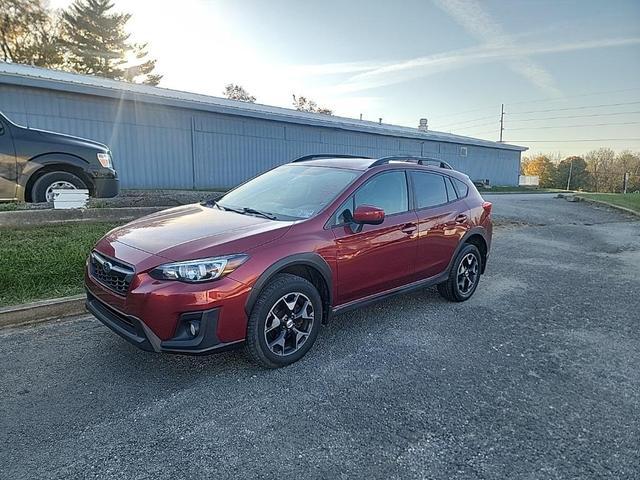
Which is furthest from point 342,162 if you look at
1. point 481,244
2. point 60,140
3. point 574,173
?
point 574,173

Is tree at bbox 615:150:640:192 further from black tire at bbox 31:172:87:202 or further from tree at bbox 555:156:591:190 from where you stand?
black tire at bbox 31:172:87:202

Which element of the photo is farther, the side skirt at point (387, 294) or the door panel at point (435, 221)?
the door panel at point (435, 221)

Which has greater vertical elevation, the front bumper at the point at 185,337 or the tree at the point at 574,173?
the tree at the point at 574,173

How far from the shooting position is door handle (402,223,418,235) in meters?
4.11

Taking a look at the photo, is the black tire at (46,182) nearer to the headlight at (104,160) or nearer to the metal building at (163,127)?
the headlight at (104,160)

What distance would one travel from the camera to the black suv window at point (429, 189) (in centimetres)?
446

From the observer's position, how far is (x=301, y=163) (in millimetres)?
4730

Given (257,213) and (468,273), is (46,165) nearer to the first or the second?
(257,213)

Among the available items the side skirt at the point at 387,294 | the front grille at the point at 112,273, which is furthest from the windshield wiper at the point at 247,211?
the front grille at the point at 112,273

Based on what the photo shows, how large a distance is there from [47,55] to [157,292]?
37.0 m

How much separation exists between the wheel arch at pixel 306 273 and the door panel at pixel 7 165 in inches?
231

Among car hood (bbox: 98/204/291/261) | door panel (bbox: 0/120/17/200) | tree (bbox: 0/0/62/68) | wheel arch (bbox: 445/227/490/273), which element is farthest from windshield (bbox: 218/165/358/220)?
tree (bbox: 0/0/62/68)

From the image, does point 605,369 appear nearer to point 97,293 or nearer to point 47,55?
point 97,293

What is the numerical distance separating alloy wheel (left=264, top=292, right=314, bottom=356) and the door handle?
1.35 m
